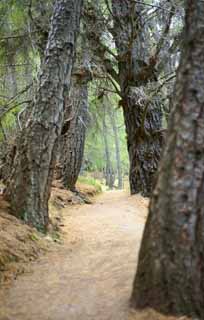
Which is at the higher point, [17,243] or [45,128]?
[45,128]

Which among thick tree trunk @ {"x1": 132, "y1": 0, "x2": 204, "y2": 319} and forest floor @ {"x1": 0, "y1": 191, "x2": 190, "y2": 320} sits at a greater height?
thick tree trunk @ {"x1": 132, "y1": 0, "x2": 204, "y2": 319}

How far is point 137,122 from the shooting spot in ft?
32.4

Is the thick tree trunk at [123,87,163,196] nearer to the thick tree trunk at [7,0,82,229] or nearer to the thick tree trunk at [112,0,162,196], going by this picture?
the thick tree trunk at [112,0,162,196]

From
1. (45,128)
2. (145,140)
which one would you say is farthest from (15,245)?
(145,140)

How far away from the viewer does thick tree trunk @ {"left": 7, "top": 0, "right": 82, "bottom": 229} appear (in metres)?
5.62

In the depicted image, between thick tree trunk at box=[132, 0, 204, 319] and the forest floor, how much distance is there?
197 mm

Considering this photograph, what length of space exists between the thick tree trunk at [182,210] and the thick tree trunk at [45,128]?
2.92m

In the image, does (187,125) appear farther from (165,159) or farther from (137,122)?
(137,122)

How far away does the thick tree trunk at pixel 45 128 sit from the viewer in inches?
221

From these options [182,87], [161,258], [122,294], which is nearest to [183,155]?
[182,87]

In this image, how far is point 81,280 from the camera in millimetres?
3861

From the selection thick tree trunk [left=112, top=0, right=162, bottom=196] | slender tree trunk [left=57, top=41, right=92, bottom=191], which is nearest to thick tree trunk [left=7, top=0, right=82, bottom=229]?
thick tree trunk [left=112, top=0, right=162, bottom=196]

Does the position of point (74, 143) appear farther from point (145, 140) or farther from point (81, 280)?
point (81, 280)

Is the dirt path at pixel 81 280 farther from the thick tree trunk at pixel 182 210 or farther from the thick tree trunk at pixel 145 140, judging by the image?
the thick tree trunk at pixel 145 140
